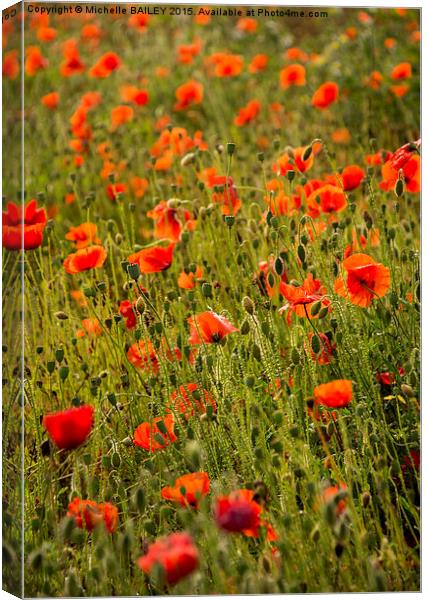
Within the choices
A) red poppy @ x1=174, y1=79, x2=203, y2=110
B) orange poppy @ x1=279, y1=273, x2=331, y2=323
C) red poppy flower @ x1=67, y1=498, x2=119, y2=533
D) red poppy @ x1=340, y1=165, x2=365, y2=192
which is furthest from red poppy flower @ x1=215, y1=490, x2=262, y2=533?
red poppy @ x1=174, y1=79, x2=203, y2=110

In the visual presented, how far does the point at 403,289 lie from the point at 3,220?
94 centimetres

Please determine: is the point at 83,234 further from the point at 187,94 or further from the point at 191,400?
the point at 187,94

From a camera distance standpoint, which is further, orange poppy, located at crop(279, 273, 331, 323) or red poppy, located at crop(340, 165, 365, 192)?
red poppy, located at crop(340, 165, 365, 192)

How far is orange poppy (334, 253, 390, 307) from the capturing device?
6.71 ft

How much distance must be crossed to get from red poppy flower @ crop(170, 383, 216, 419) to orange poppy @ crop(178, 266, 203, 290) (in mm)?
357

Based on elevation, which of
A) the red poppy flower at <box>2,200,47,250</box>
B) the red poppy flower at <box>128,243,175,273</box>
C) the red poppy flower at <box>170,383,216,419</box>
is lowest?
the red poppy flower at <box>170,383,216,419</box>

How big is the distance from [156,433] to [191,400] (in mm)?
144

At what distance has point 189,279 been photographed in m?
2.43

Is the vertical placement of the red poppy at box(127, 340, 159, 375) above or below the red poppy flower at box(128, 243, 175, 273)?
below

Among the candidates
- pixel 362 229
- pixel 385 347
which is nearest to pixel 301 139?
pixel 362 229

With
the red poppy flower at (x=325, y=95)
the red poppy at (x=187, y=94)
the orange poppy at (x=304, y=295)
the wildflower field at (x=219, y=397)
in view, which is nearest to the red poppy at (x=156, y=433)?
the wildflower field at (x=219, y=397)

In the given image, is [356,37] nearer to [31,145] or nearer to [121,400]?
[31,145]

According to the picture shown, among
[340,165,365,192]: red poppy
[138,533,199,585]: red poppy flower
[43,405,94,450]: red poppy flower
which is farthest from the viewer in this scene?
[340,165,365,192]: red poppy

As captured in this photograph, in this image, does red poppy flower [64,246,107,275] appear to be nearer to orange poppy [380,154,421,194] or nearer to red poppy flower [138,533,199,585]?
orange poppy [380,154,421,194]
